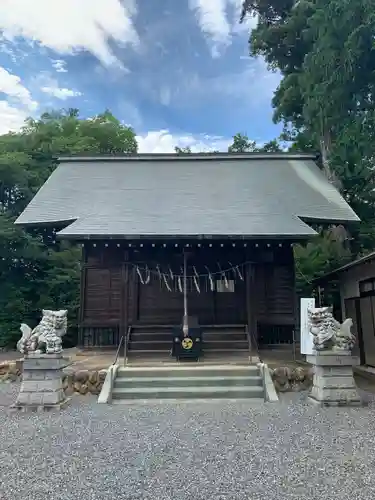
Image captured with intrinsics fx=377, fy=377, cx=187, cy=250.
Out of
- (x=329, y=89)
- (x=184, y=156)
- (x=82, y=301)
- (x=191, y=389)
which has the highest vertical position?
(x=184, y=156)

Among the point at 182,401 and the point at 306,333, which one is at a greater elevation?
the point at 306,333

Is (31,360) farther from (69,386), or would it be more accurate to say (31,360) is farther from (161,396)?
(161,396)

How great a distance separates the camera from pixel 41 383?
18.5 feet

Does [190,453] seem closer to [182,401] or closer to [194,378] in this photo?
[182,401]

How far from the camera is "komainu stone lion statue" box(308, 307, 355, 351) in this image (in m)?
5.75

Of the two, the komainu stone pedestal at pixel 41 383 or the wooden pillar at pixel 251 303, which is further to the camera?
the wooden pillar at pixel 251 303

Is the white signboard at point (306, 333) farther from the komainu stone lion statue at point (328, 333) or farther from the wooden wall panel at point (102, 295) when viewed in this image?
the wooden wall panel at point (102, 295)

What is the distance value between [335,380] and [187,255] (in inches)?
169

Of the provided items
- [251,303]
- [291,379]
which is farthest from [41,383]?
[251,303]

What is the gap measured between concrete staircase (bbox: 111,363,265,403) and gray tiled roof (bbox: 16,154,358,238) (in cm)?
266

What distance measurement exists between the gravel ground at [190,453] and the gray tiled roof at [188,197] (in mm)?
3677

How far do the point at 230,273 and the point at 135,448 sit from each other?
560 cm

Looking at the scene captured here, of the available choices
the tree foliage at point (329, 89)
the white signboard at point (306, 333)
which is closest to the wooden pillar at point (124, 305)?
the white signboard at point (306, 333)

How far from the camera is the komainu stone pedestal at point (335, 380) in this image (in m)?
5.53
